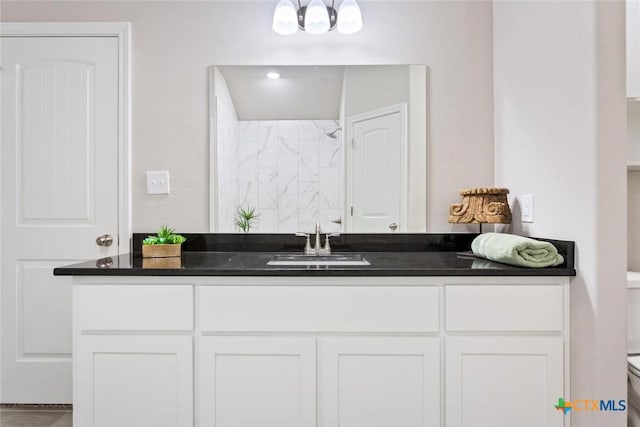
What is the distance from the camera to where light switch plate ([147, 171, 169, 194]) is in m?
2.01

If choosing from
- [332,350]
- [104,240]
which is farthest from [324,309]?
[104,240]

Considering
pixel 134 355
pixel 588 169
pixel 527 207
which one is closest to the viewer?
pixel 588 169

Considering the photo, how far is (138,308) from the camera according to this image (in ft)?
4.69

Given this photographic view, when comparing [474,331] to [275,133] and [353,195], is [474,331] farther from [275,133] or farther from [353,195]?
[275,133]

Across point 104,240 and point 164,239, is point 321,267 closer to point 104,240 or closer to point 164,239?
point 164,239

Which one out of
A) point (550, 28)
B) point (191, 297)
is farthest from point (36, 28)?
point (550, 28)

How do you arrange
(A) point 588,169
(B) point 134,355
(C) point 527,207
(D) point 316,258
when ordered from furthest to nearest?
1. (D) point 316,258
2. (C) point 527,207
3. (B) point 134,355
4. (A) point 588,169

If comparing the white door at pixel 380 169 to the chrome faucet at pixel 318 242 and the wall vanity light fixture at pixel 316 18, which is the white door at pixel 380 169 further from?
the wall vanity light fixture at pixel 316 18

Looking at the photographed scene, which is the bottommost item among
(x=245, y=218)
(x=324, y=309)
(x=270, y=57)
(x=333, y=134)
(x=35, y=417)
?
(x=35, y=417)

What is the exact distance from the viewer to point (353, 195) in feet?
6.57

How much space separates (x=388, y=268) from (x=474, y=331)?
363 mm

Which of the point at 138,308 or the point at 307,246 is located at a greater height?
the point at 307,246

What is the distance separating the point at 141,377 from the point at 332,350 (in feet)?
2.20

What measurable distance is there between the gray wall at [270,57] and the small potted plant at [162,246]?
221mm
